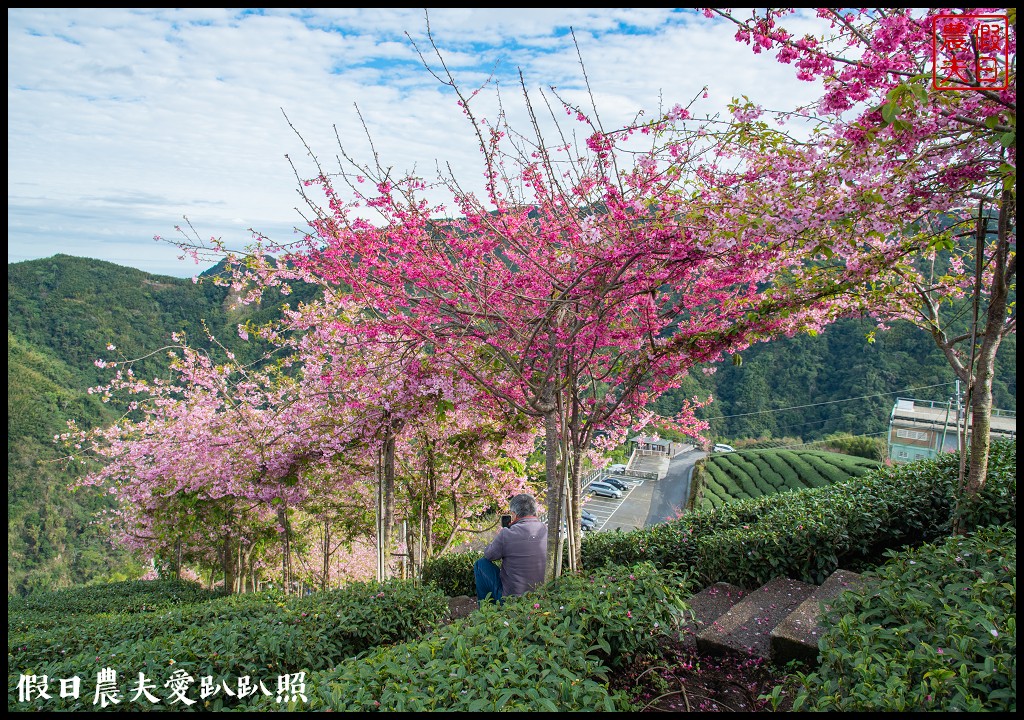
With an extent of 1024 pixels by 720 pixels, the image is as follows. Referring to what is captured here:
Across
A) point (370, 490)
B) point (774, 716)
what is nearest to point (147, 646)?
point (774, 716)

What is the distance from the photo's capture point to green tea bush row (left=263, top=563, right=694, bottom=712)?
6.89 feet

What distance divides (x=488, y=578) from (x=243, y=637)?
167cm

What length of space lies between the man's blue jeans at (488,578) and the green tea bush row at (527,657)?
0.88 meters

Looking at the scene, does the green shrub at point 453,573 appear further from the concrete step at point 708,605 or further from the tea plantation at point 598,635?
the concrete step at point 708,605

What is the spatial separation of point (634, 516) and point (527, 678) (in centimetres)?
3138

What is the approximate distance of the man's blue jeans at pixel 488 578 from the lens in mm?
4273

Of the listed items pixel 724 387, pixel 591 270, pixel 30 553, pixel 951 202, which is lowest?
pixel 30 553

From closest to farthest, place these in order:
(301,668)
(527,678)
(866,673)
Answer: (866,673) < (527,678) < (301,668)

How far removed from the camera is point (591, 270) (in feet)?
12.4

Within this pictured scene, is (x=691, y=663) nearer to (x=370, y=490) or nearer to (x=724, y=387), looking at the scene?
(x=370, y=490)

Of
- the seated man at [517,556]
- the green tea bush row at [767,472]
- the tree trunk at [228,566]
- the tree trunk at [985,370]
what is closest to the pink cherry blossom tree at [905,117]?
the tree trunk at [985,370]

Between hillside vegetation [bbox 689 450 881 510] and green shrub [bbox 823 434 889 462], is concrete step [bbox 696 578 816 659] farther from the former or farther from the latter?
green shrub [bbox 823 434 889 462]

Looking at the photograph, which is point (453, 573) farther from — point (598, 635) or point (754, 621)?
point (598, 635)

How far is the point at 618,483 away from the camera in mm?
39000
